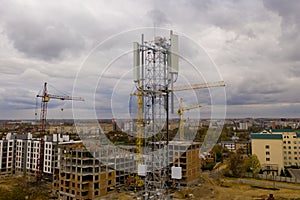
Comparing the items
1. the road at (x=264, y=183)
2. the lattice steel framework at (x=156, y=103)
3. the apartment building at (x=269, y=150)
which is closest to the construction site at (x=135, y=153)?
the lattice steel framework at (x=156, y=103)

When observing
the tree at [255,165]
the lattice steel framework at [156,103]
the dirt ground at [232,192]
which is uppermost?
the lattice steel framework at [156,103]

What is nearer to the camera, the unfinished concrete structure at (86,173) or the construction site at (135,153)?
the construction site at (135,153)

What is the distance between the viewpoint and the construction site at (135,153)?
2.49m

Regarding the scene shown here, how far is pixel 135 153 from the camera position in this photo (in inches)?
304

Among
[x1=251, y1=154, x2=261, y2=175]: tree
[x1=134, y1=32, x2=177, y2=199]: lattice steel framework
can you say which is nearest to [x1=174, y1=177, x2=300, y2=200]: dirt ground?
[x1=251, y1=154, x2=261, y2=175]: tree

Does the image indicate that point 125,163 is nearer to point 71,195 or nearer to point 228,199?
point 71,195

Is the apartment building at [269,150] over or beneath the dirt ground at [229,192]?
over

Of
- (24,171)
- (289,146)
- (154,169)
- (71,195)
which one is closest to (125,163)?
(71,195)

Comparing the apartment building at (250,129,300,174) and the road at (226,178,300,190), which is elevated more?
the apartment building at (250,129,300,174)

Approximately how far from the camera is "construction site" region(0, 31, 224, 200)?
8.16ft

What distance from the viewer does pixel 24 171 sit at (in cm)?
1004

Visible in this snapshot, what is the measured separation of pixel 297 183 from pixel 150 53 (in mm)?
8384

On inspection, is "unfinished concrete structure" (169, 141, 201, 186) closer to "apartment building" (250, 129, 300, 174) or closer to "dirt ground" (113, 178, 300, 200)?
"dirt ground" (113, 178, 300, 200)

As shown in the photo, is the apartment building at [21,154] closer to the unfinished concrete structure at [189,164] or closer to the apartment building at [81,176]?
the apartment building at [81,176]
